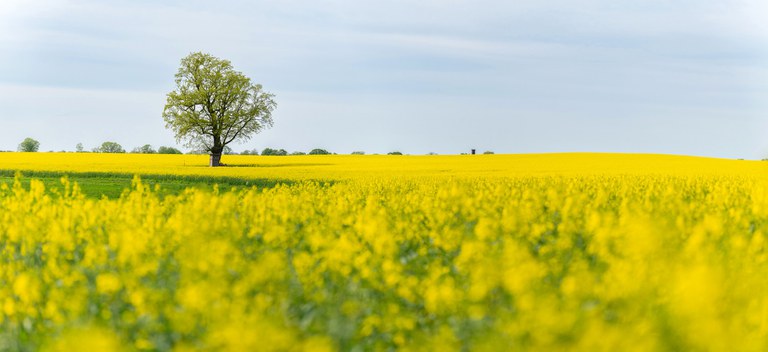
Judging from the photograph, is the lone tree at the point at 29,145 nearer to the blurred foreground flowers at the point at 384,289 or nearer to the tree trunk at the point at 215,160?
the tree trunk at the point at 215,160

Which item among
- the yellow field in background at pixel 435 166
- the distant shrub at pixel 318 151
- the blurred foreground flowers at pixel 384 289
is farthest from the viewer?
the distant shrub at pixel 318 151

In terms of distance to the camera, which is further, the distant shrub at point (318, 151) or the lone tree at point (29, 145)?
the lone tree at point (29, 145)

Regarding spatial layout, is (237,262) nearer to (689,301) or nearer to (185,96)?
(689,301)

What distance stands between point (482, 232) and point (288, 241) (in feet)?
9.70

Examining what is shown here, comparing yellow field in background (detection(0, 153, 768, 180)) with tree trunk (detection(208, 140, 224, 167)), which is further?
tree trunk (detection(208, 140, 224, 167))

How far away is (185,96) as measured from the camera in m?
57.0

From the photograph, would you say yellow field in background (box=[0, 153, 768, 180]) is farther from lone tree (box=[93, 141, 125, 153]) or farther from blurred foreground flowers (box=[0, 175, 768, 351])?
lone tree (box=[93, 141, 125, 153])

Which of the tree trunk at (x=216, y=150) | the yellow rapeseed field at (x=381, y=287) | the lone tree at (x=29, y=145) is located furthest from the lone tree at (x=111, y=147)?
the yellow rapeseed field at (x=381, y=287)

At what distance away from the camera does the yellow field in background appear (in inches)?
1598

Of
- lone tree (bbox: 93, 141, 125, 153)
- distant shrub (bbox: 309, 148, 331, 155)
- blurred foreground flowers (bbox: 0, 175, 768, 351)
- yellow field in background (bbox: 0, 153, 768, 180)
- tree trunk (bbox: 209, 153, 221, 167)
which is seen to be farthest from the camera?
lone tree (bbox: 93, 141, 125, 153)

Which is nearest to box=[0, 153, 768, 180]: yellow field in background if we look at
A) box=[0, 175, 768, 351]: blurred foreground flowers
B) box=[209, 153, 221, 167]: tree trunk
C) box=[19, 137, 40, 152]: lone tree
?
box=[209, 153, 221, 167]: tree trunk

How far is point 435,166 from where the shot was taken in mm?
52156

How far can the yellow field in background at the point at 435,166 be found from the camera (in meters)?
40.6

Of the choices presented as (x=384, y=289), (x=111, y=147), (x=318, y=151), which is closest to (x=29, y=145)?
(x=111, y=147)
